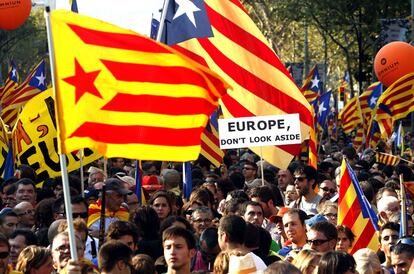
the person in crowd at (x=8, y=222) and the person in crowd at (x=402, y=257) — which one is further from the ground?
the person in crowd at (x=8, y=222)

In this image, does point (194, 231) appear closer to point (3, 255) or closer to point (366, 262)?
point (366, 262)

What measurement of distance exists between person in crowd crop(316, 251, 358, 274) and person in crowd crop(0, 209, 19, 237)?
3.66 m

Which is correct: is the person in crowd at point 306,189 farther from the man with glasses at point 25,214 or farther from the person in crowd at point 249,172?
the person in crowd at point 249,172

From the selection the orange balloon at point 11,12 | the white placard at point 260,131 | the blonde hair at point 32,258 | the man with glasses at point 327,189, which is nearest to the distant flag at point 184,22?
the white placard at point 260,131

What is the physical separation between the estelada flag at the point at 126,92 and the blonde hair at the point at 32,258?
134cm

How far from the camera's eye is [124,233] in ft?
31.2

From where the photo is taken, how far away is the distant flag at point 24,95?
2245 centimetres

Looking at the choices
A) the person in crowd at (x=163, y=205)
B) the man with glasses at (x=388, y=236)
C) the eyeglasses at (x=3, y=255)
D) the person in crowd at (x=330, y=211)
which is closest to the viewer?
the eyeglasses at (x=3, y=255)

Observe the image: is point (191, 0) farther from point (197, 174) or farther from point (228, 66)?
point (197, 174)

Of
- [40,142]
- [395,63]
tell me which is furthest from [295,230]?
[395,63]

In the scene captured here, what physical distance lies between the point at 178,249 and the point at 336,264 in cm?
127

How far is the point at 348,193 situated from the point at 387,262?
1.58 m

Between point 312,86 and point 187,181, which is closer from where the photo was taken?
point 187,181

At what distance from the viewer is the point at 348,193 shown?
444 inches
